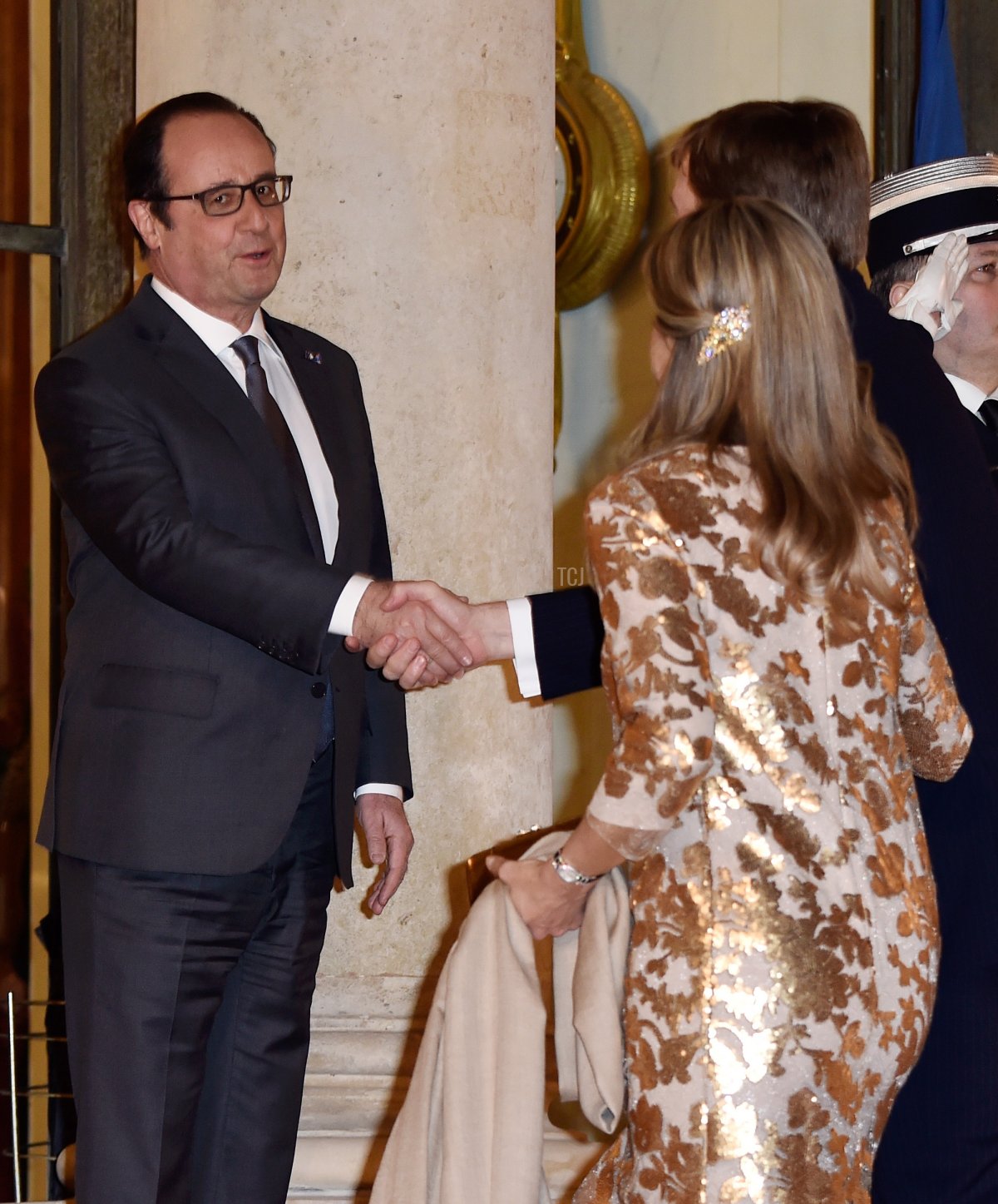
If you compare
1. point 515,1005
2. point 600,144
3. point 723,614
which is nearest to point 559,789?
point 600,144

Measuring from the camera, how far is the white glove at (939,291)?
2.66m

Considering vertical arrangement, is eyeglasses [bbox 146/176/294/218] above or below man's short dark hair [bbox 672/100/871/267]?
above

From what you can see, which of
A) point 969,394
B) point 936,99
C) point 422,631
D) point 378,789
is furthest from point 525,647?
point 936,99

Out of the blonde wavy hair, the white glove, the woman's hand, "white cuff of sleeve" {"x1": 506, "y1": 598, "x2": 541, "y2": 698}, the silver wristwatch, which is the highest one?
the white glove

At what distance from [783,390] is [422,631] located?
Result: 38.0 inches

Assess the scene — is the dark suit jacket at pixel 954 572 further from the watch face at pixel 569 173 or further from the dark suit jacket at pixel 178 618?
the watch face at pixel 569 173

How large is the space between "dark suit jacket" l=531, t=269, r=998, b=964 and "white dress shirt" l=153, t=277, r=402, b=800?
0.94 m

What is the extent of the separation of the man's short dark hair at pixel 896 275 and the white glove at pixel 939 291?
0.02 m

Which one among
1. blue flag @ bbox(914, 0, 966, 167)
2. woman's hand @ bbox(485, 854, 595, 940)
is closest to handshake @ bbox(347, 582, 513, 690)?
woman's hand @ bbox(485, 854, 595, 940)

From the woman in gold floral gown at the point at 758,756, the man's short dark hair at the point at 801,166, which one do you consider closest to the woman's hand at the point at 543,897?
the woman in gold floral gown at the point at 758,756

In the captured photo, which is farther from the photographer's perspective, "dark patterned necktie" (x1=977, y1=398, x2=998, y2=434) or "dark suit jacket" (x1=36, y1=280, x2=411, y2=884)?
"dark patterned necktie" (x1=977, y1=398, x2=998, y2=434)

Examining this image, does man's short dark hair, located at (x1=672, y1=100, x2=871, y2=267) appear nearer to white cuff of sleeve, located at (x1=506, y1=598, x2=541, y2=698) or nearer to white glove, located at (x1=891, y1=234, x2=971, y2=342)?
white glove, located at (x1=891, y1=234, x2=971, y2=342)

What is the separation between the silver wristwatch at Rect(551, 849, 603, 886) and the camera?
1.99 meters

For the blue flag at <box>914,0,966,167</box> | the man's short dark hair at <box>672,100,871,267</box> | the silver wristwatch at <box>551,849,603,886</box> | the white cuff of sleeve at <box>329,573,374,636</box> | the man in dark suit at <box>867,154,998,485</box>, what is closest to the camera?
the silver wristwatch at <box>551,849,603,886</box>
